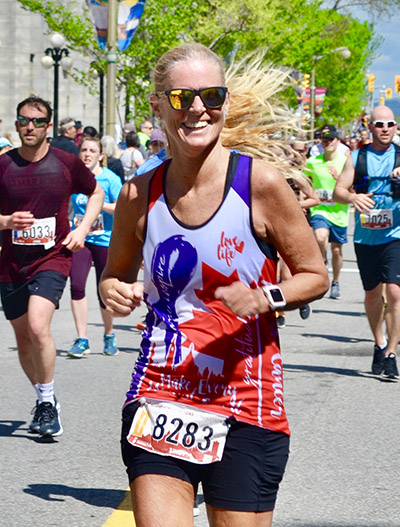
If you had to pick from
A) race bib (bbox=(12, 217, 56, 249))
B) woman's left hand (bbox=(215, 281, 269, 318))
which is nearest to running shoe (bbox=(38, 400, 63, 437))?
race bib (bbox=(12, 217, 56, 249))

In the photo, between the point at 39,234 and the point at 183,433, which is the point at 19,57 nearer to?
the point at 39,234

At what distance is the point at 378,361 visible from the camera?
9211 mm

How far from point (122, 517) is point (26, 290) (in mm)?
2166

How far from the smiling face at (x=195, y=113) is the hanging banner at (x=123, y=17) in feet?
53.8

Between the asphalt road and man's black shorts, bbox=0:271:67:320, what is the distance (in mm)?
734

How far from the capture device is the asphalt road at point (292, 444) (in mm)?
5395

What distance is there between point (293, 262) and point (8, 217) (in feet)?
11.9

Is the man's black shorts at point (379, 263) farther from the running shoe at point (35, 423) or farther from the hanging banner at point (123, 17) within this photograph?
the hanging banner at point (123, 17)

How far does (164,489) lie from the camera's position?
3291 mm

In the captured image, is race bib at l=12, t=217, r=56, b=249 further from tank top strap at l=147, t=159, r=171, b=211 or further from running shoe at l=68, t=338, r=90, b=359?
tank top strap at l=147, t=159, r=171, b=211

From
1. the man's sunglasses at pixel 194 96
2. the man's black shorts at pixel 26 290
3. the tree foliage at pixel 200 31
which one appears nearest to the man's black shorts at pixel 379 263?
the man's black shorts at pixel 26 290

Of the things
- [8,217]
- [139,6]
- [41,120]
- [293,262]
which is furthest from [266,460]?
[139,6]

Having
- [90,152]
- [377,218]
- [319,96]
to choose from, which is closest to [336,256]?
[90,152]

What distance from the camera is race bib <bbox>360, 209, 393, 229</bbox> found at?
29.6 feet
